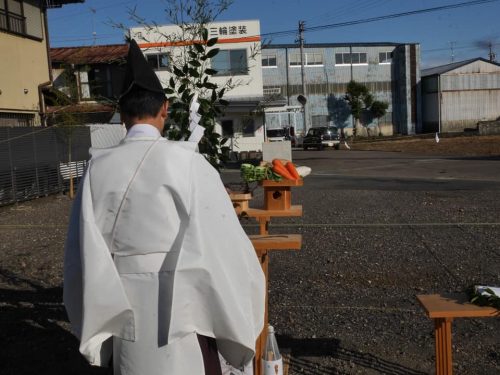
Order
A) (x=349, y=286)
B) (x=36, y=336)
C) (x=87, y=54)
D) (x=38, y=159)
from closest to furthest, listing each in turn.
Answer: (x=36, y=336), (x=349, y=286), (x=38, y=159), (x=87, y=54)

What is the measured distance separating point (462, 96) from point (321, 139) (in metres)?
20.3

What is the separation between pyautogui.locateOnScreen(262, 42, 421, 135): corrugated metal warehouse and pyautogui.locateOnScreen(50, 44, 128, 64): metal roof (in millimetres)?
23798

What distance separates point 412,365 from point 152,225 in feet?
9.26

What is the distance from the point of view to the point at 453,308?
11.1 feet

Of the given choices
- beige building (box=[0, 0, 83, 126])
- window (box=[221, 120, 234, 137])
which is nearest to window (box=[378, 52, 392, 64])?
window (box=[221, 120, 234, 137])

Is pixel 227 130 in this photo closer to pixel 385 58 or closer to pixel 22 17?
Answer: pixel 22 17

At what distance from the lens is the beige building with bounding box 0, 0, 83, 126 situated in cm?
1673

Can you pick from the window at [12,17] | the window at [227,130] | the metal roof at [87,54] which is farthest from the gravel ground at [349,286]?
the metal roof at [87,54]

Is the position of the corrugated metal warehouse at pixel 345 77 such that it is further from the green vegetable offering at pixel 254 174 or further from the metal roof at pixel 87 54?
the green vegetable offering at pixel 254 174

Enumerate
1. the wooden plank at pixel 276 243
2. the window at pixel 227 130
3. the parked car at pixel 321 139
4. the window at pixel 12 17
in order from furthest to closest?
the parked car at pixel 321 139
the window at pixel 12 17
the window at pixel 227 130
the wooden plank at pixel 276 243

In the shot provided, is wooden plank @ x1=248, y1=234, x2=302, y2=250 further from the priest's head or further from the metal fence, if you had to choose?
the metal fence

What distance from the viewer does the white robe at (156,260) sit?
191 cm

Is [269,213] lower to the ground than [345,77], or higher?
lower

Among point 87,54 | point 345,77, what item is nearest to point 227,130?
point 87,54
